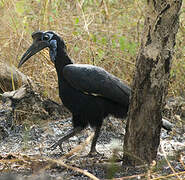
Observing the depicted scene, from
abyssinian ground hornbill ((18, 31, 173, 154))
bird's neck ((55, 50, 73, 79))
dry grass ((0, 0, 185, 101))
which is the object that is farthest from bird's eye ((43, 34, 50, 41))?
dry grass ((0, 0, 185, 101))

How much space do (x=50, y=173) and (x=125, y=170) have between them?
520mm

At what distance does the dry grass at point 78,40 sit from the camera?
4973 mm

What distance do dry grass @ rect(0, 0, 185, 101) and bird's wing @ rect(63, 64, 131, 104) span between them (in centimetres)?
121

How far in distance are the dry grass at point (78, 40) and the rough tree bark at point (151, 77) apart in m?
2.02

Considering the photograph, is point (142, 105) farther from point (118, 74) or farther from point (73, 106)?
point (118, 74)

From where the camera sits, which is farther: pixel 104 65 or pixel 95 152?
pixel 104 65

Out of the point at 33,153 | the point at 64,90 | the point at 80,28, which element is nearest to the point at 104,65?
the point at 80,28

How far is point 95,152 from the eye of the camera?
11.9 ft

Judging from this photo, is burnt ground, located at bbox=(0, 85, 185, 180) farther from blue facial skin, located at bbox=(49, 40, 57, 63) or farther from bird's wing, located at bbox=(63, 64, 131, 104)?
blue facial skin, located at bbox=(49, 40, 57, 63)

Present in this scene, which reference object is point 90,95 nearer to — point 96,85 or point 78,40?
point 96,85

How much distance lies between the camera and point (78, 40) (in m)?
5.04

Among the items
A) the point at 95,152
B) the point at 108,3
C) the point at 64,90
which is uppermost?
the point at 108,3

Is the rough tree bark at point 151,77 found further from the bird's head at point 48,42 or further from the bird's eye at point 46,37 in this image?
the bird's eye at point 46,37

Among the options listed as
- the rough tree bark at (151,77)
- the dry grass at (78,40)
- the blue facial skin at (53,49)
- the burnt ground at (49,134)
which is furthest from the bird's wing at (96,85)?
the dry grass at (78,40)
